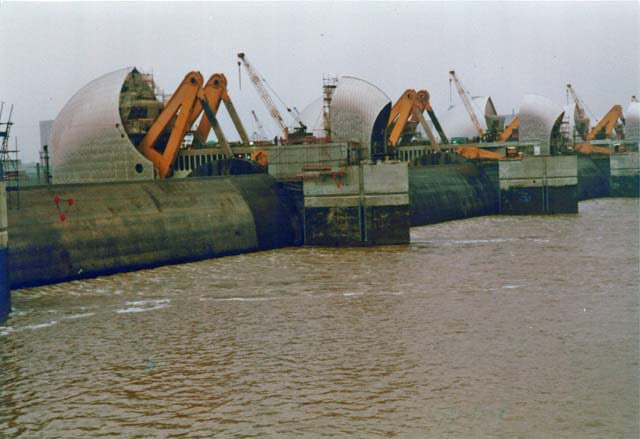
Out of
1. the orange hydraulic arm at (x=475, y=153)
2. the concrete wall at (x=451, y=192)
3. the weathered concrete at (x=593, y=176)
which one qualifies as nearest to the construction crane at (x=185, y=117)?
the concrete wall at (x=451, y=192)

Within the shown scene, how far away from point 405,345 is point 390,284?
822 cm

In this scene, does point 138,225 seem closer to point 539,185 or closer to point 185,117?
point 185,117

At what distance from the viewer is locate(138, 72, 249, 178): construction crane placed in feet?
163

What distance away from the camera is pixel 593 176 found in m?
80.3

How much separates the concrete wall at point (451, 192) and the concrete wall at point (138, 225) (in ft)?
45.4

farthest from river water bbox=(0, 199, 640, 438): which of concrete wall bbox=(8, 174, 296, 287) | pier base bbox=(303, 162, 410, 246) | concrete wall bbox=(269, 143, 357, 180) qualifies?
concrete wall bbox=(269, 143, 357, 180)

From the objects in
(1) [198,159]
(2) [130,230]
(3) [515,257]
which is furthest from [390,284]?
(1) [198,159]

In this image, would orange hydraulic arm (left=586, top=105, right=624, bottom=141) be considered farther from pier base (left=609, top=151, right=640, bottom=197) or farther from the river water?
the river water

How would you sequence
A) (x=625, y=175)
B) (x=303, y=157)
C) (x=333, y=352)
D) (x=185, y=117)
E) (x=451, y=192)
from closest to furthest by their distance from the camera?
(x=333, y=352), (x=303, y=157), (x=185, y=117), (x=451, y=192), (x=625, y=175)

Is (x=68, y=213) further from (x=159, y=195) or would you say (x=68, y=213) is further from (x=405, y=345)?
(x=405, y=345)

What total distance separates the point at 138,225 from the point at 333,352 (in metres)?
16.5

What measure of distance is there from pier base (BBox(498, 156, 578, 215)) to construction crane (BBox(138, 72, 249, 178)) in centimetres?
1800

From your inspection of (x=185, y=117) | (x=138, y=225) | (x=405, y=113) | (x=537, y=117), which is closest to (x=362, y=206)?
(x=138, y=225)

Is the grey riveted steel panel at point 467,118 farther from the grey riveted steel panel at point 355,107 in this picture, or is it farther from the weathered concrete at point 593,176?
the grey riveted steel panel at point 355,107
